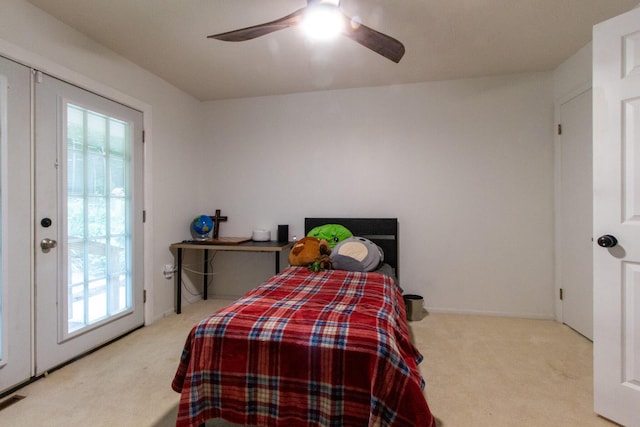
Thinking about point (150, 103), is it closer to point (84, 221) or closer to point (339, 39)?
point (84, 221)

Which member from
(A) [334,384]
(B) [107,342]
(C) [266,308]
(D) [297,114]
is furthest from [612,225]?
(B) [107,342]

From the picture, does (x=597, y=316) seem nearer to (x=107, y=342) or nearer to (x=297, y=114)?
(x=297, y=114)

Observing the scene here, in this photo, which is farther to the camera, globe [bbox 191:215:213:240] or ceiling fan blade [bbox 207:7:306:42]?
globe [bbox 191:215:213:240]

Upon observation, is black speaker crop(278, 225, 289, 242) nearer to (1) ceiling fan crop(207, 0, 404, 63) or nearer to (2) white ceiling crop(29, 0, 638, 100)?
(2) white ceiling crop(29, 0, 638, 100)

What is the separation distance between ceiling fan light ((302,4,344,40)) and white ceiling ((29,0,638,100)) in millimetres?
373

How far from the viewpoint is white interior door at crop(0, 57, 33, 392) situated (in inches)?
70.8

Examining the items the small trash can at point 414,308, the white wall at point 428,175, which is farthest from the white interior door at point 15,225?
the small trash can at point 414,308

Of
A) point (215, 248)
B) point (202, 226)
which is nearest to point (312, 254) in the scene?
point (215, 248)

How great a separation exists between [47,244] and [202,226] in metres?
A: 1.52

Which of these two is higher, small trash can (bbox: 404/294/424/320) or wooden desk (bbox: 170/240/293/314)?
wooden desk (bbox: 170/240/293/314)

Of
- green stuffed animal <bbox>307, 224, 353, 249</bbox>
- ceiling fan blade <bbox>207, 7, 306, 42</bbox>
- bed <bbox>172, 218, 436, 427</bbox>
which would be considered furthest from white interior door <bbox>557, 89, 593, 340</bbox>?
ceiling fan blade <bbox>207, 7, 306, 42</bbox>

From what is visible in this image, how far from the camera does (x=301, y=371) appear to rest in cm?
129

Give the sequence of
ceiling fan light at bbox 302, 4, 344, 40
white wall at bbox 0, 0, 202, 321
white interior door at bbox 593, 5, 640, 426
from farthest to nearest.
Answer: white wall at bbox 0, 0, 202, 321, ceiling fan light at bbox 302, 4, 344, 40, white interior door at bbox 593, 5, 640, 426

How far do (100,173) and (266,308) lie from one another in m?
1.84
